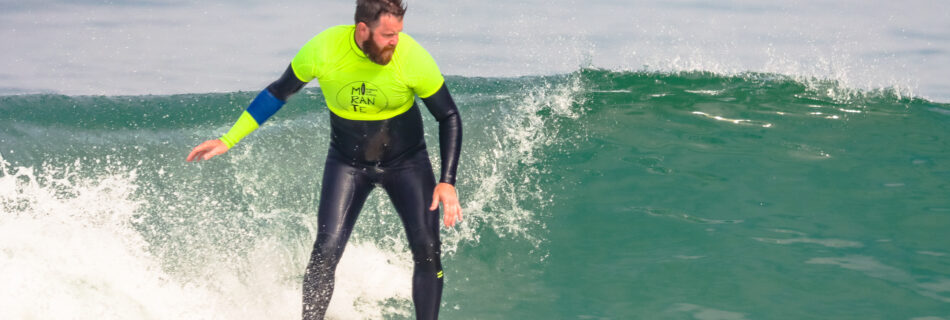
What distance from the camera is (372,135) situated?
12.1 ft

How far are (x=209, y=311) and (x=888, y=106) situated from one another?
23.3 ft

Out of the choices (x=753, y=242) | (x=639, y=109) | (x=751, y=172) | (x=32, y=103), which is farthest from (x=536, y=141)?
(x=32, y=103)

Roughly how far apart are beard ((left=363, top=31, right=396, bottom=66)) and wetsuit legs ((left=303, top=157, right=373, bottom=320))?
2.05ft

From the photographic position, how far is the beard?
332cm

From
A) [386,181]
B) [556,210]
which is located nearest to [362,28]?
[386,181]

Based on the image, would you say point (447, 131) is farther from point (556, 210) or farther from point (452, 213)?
point (556, 210)

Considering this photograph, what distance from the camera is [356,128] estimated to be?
3672 mm

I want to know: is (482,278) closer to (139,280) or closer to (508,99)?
(139,280)

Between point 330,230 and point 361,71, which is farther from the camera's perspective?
point 330,230

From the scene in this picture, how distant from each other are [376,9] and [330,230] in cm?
107

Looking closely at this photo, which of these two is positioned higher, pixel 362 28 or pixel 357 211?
pixel 362 28

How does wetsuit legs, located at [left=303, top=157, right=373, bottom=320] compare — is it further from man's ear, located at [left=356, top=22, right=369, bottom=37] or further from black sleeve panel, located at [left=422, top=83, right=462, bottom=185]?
man's ear, located at [left=356, top=22, right=369, bottom=37]

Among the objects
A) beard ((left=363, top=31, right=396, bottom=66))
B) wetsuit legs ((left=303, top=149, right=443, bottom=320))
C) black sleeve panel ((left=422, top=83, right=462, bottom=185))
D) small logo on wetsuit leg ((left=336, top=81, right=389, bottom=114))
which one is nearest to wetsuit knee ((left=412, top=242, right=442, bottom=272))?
wetsuit legs ((left=303, top=149, right=443, bottom=320))

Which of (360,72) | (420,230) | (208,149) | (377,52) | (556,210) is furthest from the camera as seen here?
(556,210)
